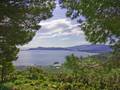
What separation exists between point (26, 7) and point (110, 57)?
11.8 m

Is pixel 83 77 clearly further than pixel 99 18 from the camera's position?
Yes

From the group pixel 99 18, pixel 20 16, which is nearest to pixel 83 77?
pixel 20 16

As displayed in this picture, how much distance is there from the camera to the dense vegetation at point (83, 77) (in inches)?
595

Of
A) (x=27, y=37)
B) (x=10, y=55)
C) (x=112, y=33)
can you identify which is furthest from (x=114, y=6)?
(x=10, y=55)

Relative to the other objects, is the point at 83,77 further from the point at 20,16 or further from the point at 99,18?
the point at 99,18

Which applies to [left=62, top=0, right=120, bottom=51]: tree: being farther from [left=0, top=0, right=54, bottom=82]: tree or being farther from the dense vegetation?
[left=0, top=0, right=54, bottom=82]: tree

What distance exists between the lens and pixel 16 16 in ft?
83.1

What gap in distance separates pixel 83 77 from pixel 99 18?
428 inches

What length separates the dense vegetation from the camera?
15112mm

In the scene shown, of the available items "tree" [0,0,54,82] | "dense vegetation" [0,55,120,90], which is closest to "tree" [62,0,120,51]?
"dense vegetation" [0,55,120,90]

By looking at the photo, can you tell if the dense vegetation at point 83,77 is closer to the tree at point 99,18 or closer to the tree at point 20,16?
the tree at point 99,18

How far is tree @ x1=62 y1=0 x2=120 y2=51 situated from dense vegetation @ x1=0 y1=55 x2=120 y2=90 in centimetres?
96

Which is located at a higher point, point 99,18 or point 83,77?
point 99,18

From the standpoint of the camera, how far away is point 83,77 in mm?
25734
